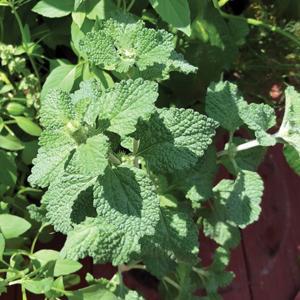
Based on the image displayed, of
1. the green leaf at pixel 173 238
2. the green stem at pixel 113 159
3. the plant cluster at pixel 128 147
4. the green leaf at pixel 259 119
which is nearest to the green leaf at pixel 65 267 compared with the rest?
the plant cluster at pixel 128 147

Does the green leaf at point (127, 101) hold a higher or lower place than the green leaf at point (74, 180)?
higher

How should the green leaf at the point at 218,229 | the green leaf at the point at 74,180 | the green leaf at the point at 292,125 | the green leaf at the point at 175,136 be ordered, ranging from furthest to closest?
the green leaf at the point at 218,229
the green leaf at the point at 292,125
the green leaf at the point at 175,136
the green leaf at the point at 74,180

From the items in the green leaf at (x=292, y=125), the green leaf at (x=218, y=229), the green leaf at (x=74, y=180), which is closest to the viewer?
the green leaf at (x=74, y=180)

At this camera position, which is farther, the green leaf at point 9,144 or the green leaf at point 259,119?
the green leaf at point 9,144

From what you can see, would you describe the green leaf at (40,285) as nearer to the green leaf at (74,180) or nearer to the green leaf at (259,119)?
the green leaf at (74,180)

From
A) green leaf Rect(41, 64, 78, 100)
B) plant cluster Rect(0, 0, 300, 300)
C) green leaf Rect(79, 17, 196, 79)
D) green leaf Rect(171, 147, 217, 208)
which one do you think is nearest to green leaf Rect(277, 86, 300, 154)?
plant cluster Rect(0, 0, 300, 300)

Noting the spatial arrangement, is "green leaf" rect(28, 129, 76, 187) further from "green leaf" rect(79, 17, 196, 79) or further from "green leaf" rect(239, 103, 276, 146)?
"green leaf" rect(239, 103, 276, 146)
